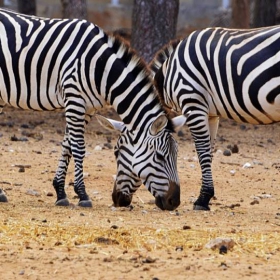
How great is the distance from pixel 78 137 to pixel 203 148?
1.49m

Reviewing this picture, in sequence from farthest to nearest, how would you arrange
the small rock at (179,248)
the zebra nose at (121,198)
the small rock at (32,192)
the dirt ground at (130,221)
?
the small rock at (32,192)
the zebra nose at (121,198)
the small rock at (179,248)
the dirt ground at (130,221)

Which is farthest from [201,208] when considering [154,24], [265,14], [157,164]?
[265,14]

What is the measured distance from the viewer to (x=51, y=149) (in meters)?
13.2

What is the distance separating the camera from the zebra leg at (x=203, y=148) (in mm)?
9477

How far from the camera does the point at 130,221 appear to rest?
8227mm

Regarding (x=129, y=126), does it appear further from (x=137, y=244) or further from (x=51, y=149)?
(x=51, y=149)

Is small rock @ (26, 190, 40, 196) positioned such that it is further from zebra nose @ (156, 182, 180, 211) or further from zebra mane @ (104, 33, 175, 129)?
zebra mane @ (104, 33, 175, 129)

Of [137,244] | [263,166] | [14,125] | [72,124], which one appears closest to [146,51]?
[14,125]

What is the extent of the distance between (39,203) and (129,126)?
1.42m

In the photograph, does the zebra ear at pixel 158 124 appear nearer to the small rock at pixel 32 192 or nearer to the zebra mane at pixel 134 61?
the zebra mane at pixel 134 61

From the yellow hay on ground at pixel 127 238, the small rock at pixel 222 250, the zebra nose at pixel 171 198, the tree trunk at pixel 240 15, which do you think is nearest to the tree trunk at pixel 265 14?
the tree trunk at pixel 240 15

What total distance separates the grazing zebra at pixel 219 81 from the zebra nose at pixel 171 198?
0.71 m

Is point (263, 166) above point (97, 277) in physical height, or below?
above

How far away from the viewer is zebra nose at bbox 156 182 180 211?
28.9ft
